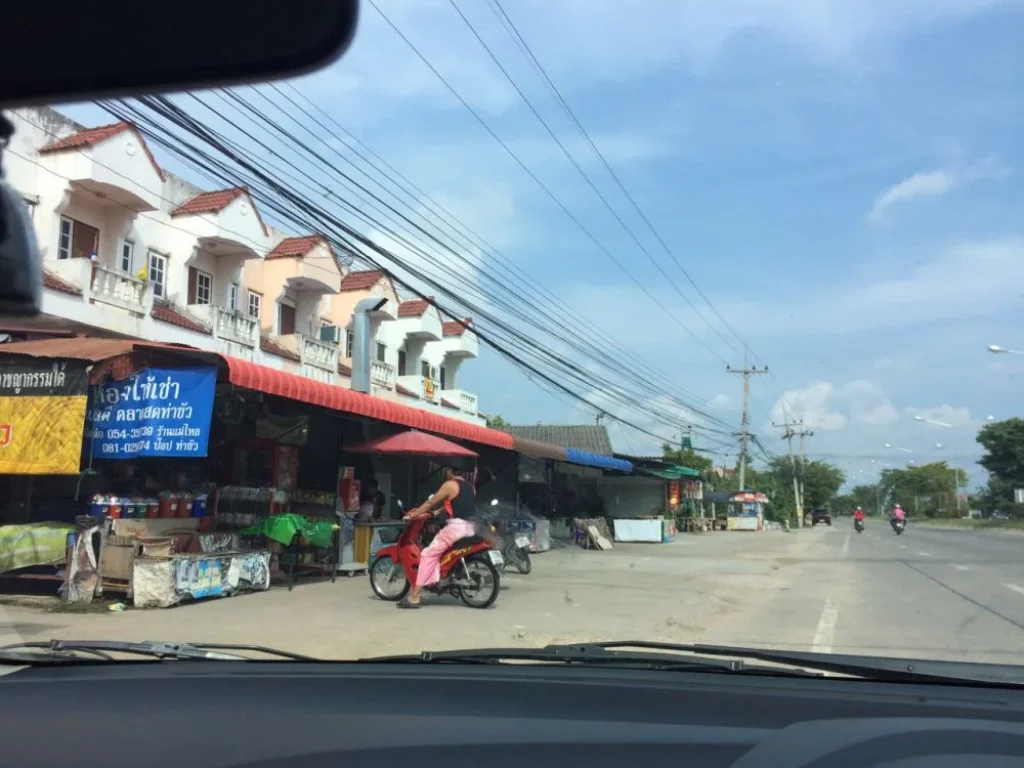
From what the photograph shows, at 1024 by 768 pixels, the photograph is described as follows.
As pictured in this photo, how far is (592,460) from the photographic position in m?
25.4

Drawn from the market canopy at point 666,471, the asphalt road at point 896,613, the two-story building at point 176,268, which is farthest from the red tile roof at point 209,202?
the market canopy at point 666,471

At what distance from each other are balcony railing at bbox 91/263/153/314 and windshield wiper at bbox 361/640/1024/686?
14.9 m

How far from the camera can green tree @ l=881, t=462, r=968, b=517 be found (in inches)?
4067

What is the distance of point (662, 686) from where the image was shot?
331 centimetres

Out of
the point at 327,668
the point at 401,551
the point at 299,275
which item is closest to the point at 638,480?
the point at 299,275

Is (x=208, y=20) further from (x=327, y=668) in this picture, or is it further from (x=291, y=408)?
Result: (x=291, y=408)

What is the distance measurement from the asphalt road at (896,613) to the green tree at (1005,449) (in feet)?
171

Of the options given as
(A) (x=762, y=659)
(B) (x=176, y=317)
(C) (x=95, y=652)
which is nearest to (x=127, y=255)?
(B) (x=176, y=317)

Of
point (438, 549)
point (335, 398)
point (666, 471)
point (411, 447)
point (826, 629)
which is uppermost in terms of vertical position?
point (666, 471)

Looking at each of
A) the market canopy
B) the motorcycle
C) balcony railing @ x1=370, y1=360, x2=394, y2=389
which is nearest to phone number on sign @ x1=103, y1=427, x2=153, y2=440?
the motorcycle

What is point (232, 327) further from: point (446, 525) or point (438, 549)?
point (438, 549)

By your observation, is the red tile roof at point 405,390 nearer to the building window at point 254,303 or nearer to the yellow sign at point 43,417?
the building window at point 254,303

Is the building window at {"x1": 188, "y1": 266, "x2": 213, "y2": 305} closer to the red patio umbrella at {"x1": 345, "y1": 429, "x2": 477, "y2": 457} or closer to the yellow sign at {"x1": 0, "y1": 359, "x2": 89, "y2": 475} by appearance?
the red patio umbrella at {"x1": 345, "y1": 429, "x2": 477, "y2": 457}

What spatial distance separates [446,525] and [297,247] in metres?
16.2
